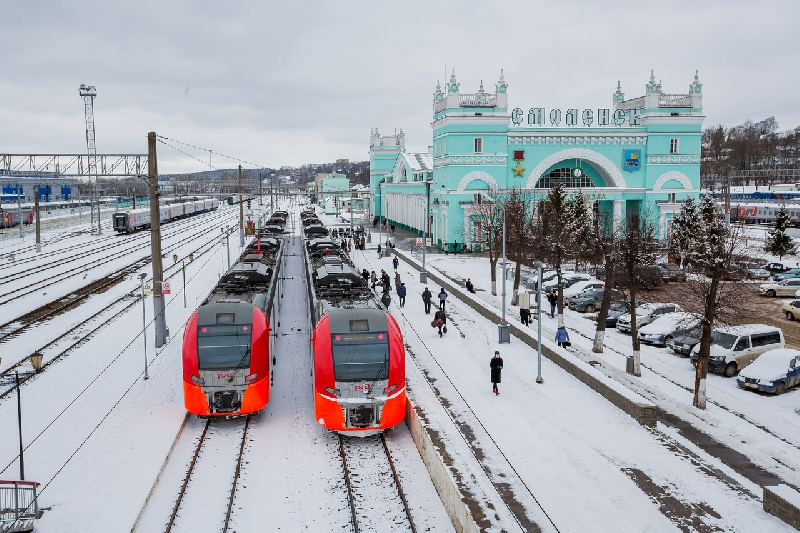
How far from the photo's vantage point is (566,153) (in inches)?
2296

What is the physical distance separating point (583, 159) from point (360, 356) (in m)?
49.0

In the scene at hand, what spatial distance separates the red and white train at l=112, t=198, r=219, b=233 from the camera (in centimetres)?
7344

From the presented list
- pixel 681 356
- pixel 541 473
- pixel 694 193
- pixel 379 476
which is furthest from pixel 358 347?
pixel 694 193

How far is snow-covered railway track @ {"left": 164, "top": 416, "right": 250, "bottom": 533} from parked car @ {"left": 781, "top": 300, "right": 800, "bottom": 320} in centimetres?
2676

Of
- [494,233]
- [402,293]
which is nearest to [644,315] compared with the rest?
[402,293]

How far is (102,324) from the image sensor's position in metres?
27.7

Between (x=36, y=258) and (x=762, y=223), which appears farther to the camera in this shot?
(x=762, y=223)

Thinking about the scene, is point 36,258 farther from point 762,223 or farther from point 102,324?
point 762,223

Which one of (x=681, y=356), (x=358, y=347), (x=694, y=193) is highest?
(x=694, y=193)

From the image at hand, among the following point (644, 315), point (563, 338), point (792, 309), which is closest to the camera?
point (563, 338)

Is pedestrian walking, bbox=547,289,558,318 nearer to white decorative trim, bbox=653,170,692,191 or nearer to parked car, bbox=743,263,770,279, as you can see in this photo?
parked car, bbox=743,263,770,279

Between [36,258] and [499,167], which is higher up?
[499,167]

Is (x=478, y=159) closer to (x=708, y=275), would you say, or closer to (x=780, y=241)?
(x=780, y=241)

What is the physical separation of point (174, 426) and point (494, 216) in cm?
3020
